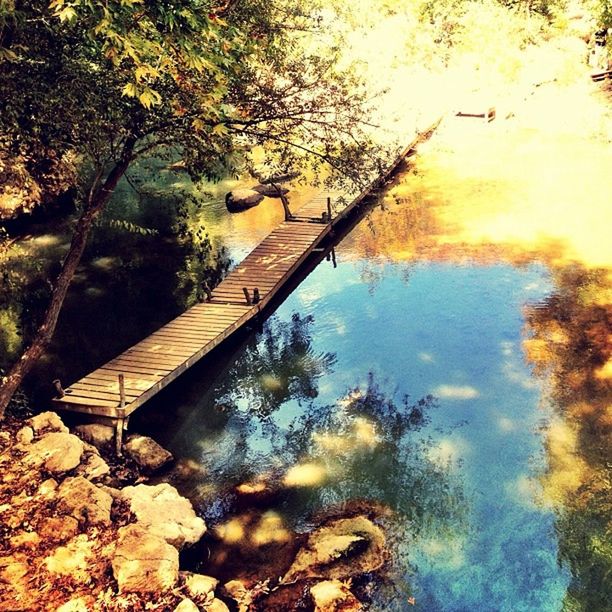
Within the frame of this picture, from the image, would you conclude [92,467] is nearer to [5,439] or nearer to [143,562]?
[5,439]

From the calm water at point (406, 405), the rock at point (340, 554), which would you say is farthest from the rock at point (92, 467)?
the rock at point (340, 554)

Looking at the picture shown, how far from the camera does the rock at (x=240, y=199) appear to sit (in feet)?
87.6

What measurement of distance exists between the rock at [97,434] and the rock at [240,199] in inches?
603

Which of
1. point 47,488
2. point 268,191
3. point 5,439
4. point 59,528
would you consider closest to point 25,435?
point 5,439

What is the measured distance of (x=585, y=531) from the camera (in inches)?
416

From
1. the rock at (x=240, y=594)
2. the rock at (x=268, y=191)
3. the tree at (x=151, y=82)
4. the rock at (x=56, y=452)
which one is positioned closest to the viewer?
the tree at (x=151, y=82)

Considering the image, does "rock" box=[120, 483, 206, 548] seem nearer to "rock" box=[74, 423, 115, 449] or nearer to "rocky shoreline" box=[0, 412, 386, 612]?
"rocky shoreline" box=[0, 412, 386, 612]

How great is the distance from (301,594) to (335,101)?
9.29 m

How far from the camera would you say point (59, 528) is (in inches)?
381

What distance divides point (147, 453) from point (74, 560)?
352 centimetres

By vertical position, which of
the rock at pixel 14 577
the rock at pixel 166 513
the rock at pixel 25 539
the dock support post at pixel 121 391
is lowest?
the rock at pixel 166 513

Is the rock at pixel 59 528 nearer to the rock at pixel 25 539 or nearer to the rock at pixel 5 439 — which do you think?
the rock at pixel 25 539

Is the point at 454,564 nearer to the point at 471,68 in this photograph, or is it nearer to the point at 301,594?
the point at 301,594

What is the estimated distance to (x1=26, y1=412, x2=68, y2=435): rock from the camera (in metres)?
12.2
